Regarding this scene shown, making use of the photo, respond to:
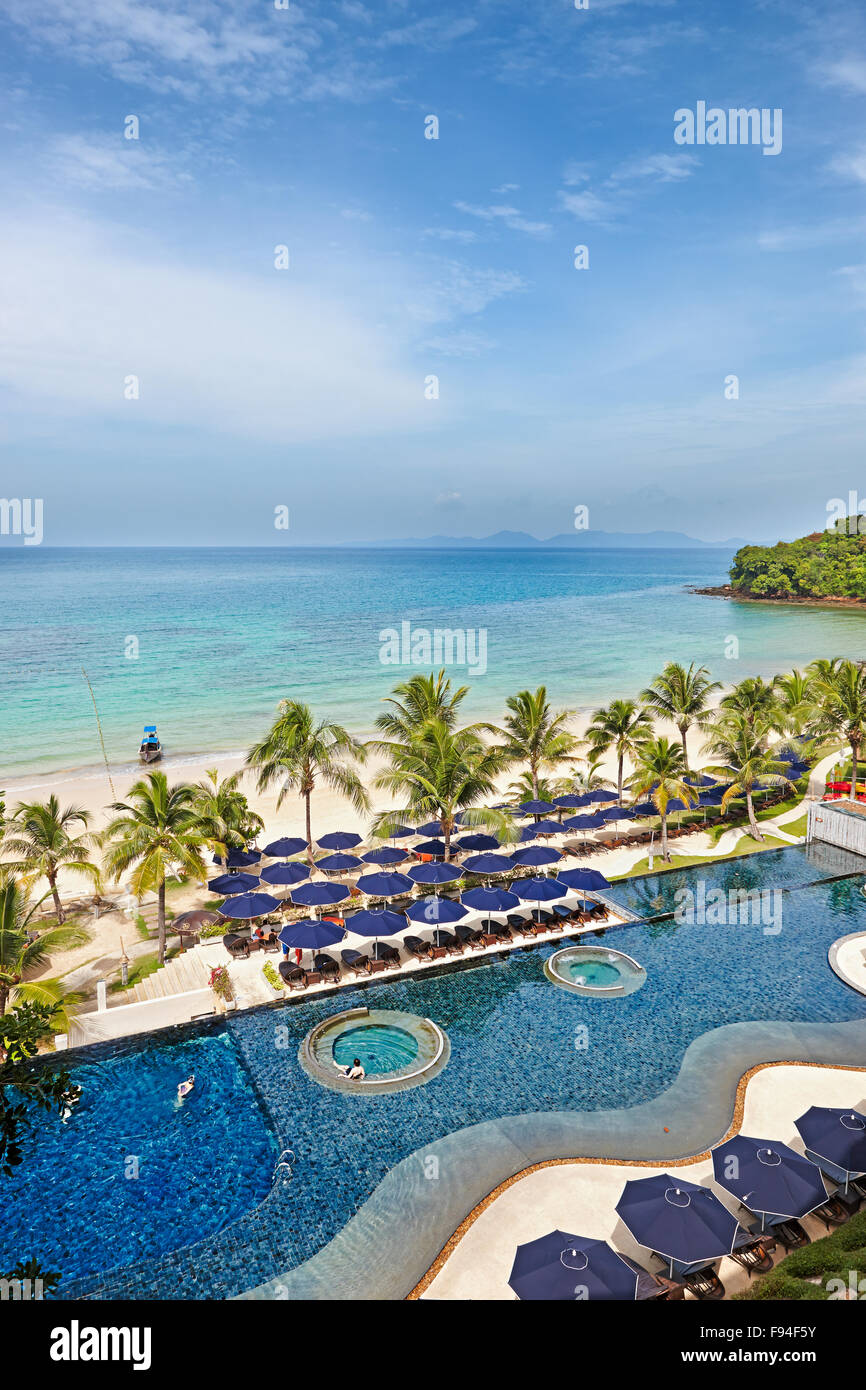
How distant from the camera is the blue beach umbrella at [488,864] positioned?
24125 millimetres

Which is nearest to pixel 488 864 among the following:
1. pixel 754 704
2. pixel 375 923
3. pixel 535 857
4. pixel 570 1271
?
pixel 535 857

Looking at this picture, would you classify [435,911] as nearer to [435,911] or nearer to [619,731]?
[435,911]

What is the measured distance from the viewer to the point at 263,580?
194625 mm

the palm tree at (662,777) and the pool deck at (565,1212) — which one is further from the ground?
the palm tree at (662,777)

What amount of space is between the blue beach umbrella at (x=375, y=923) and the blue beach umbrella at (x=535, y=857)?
508 centimetres

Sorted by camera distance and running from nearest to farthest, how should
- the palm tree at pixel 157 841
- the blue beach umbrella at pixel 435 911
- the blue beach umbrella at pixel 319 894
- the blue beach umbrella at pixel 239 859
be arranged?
the palm tree at pixel 157 841 < the blue beach umbrella at pixel 435 911 < the blue beach umbrella at pixel 319 894 < the blue beach umbrella at pixel 239 859

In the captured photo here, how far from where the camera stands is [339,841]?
90.9 feet

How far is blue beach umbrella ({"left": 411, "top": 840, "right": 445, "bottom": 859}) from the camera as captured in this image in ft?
89.2

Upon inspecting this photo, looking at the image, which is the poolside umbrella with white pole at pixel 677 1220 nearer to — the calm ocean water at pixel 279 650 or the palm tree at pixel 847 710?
the palm tree at pixel 847 710

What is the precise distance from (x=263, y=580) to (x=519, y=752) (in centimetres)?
17324

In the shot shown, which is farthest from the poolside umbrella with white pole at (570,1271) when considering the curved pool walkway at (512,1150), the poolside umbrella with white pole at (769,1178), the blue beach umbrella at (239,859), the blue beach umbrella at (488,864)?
the blue beach umbrella at (239,859)

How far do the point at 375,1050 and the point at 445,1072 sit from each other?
1.78 metres

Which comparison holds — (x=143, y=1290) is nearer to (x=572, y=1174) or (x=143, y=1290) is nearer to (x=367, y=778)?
(x=572, y=1174)
